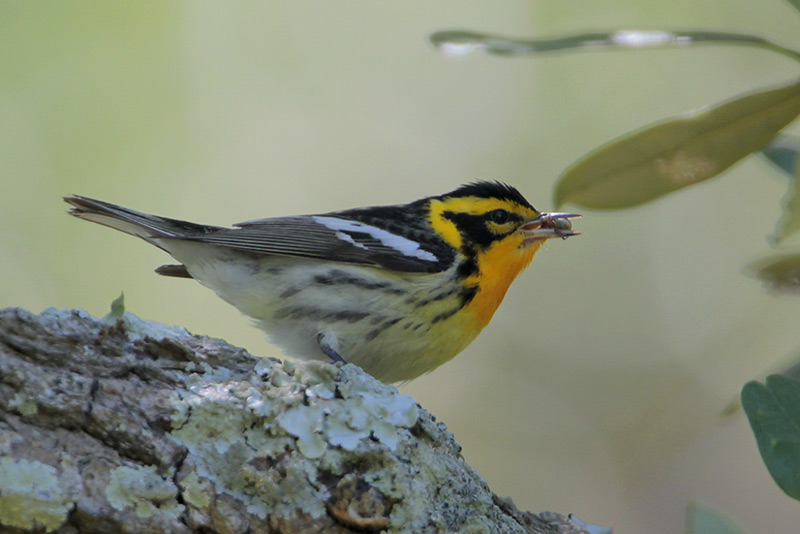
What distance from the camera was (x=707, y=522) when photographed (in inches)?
81.7

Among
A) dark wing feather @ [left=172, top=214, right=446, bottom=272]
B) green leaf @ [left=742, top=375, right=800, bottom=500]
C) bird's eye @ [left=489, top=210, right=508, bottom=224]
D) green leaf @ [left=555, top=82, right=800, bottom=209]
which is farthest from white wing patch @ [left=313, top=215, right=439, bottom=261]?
green leaf @ [left=742, top=375, right=800, bottom=500]

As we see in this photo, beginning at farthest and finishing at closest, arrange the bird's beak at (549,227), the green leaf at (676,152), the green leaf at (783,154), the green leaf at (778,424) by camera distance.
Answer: the bird's beak at (549,227) → the green leaf at (783,154) → the green leaf at (676,152) → the green leaf at (778,424)

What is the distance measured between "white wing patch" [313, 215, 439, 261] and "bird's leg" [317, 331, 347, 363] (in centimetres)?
53

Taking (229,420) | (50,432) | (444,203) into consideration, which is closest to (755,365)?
(444,203)

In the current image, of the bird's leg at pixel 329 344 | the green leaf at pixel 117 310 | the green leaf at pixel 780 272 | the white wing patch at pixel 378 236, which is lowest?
the green leaf at pixel 117 310

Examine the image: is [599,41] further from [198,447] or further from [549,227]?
[549,227]

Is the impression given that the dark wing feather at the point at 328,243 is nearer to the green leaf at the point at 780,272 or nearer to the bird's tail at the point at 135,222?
the bird's tail at the point at 135,222

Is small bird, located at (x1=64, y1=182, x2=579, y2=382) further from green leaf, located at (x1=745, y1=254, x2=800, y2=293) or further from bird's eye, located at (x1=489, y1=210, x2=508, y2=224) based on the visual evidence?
green leaf, located at (x1=745, y1=254, x2=800, y2=293)

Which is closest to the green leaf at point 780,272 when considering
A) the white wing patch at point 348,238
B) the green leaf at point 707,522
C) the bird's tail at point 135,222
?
the green leaf at point 707,522

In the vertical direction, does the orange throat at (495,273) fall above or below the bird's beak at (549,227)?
below

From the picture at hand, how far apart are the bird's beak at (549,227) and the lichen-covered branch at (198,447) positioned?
72.3 inches

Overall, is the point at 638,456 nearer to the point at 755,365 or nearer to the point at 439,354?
the point at 755,365

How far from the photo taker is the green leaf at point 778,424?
1.80 m

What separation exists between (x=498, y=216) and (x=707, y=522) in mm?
2280
